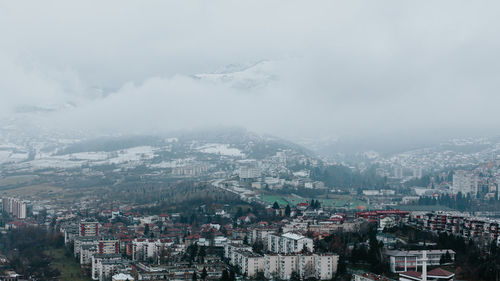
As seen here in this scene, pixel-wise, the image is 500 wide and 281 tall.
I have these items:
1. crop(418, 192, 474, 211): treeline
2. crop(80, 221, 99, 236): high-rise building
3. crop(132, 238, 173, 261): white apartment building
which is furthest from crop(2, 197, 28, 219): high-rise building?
crop(418, 192, 474, 211): treeline

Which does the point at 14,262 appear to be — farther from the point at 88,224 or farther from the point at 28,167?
the point at 28,167

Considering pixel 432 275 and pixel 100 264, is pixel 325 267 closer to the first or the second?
pixel 432 275

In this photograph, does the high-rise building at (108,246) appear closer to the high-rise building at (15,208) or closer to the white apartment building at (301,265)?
the white apartment building at (301,265)

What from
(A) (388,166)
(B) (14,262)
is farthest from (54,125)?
(B) (14,262)

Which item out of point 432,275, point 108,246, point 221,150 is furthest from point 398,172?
point 432,275

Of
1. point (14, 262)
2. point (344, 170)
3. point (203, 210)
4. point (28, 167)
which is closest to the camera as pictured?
point (14, 262)

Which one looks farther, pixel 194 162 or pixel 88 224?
pixel 194 162
